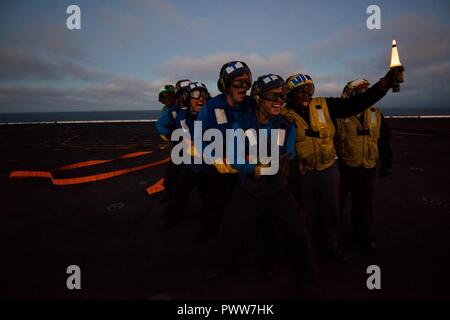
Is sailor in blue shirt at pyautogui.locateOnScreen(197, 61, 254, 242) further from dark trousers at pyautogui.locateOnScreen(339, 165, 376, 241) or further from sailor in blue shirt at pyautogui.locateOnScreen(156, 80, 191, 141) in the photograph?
dark trousers at pyautogui.locateOnScreen(339, 165, 376, 241)

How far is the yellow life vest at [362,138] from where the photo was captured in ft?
10.7

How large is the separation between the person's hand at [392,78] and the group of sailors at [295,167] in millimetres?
11

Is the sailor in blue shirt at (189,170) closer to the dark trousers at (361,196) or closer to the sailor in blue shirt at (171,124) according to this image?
the sailor in blue shirt at (171,124)

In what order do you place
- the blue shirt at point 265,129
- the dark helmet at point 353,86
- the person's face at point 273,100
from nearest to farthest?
the person's face at point 273,100
the blue shirt at point 265,129
the dark helmet at point 353,86

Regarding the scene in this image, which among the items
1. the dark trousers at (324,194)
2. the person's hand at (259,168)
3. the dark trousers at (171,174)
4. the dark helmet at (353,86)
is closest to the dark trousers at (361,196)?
the dark trousers at (324,194)

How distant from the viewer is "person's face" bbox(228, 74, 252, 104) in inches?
111

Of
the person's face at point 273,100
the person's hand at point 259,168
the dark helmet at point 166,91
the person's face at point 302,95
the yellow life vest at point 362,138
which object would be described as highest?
the dark helmet at point 166,91

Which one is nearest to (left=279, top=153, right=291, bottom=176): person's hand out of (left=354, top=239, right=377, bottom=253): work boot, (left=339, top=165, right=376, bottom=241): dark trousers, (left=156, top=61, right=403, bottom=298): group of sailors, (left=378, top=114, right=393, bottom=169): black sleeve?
(left=156, top=61, right=403, bottom=298): group of sailors

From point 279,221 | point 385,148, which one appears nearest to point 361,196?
point 385,148

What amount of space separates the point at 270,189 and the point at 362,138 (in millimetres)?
1753

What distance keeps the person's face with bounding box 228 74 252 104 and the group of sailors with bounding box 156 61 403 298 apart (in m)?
0.01

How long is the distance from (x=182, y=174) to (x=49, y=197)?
13.9ft
